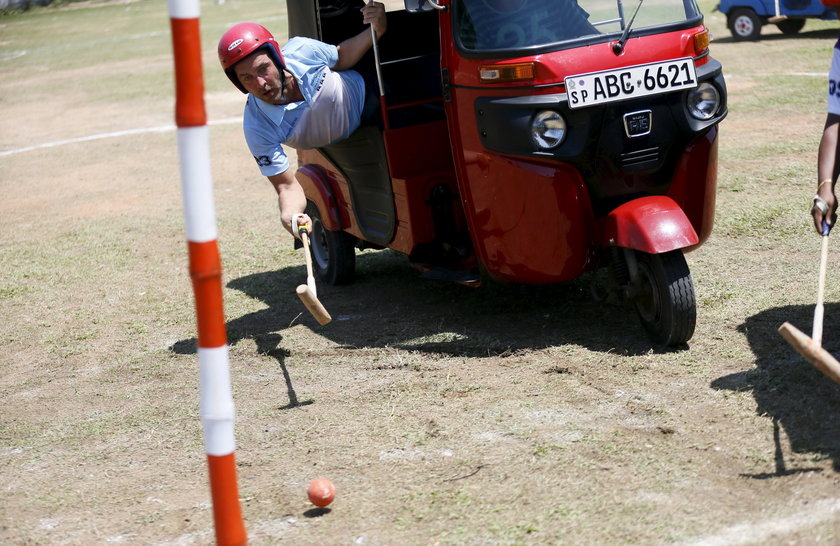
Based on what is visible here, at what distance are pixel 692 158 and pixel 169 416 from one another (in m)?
2.84

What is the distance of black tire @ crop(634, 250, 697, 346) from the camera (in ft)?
15.5

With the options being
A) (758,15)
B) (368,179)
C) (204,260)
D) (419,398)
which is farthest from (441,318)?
(758,15)

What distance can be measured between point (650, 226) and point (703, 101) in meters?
0.75

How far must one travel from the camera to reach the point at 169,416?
15.6ft

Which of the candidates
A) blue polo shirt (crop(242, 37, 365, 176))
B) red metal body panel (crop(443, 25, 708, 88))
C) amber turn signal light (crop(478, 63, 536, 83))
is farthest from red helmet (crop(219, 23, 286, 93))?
amber turn signal light (crop(478, 63, 536, 83))

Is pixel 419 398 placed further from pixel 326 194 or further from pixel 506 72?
pixel 326 194

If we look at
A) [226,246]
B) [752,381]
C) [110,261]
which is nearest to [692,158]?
[752,381]

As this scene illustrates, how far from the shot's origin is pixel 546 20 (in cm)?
494

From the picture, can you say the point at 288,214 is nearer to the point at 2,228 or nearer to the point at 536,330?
the point at 536,330

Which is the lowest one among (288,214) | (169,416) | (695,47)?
(169,416)

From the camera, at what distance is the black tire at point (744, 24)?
16.0 m

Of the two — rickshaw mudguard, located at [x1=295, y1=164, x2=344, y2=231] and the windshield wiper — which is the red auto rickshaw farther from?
rickshaw mudguard, located at [x1=295, y1=164, x2=344, y2=231]

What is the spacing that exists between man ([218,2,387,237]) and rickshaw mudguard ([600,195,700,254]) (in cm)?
161

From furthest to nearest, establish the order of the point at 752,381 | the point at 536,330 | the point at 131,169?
the point at 131,169 < the point at 536,330 < the point at 752,381
